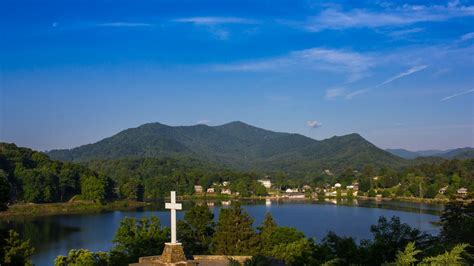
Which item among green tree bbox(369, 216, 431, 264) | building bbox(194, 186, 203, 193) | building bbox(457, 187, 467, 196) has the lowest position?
green tree bbox(369, 216, 431, 264)

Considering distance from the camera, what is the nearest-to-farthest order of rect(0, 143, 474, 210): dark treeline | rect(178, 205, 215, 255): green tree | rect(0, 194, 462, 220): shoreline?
rect(178, 205, 215, 255): green tree
rect(0, 194, 462, 220): shoreline
rect(0, 143, 474, 210): dark treeline

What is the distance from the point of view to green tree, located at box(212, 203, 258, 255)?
20.4m

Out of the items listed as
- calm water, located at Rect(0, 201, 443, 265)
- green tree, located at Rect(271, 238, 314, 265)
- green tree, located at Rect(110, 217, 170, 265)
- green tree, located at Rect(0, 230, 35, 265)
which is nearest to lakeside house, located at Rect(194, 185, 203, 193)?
calm water, located at Rect(0, 201, 443, 265)

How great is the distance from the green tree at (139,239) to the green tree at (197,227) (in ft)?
3.90

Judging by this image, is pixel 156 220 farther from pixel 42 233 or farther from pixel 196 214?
pixel 42 233

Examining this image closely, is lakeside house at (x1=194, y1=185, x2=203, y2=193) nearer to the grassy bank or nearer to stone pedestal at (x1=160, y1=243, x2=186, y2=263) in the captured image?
the grassy bank

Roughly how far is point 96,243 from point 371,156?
172778mm

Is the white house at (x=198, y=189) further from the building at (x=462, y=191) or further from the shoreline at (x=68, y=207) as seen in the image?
the building at (x=462, y=191)

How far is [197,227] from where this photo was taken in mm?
22703

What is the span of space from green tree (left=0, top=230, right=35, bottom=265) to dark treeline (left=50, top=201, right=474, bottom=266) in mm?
1443

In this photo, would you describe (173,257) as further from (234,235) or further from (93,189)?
(93,189)

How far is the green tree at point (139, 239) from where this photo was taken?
18500 millimetres

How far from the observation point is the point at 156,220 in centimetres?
2145

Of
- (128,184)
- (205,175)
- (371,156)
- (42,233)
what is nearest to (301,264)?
(42,233)
